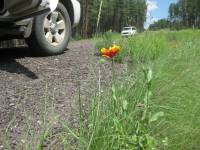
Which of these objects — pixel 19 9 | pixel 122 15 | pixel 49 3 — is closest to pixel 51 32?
pixel 49 3

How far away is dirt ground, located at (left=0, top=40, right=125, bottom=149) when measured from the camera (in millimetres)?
3264

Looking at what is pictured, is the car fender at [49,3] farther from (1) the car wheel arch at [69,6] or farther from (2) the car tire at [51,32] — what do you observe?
(1) the car wheel arch at [69,6]

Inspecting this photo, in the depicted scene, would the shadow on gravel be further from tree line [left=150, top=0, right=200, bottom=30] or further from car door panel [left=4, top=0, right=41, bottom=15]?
tree line [left=150, top=0, right=200, bottom=30]

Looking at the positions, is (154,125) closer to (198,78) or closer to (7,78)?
(198,78)

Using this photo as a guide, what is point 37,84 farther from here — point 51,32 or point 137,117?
point 51,32

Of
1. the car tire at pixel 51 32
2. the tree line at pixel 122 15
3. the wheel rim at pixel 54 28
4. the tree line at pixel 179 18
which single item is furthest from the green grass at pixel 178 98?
the wheel rim at pixel 54 28

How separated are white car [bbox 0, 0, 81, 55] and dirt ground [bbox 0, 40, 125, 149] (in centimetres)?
23

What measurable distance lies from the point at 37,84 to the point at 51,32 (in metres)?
2.23

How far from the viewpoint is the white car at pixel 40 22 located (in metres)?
5.27

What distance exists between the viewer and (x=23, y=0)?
516 centimetres

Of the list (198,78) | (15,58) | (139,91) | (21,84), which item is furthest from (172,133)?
(15,58)

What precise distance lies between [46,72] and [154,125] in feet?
7.22

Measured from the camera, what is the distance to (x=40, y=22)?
5.91 metres

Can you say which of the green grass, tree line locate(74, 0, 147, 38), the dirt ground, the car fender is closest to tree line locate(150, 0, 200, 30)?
tree line locate(74, 0, 147, 38)
